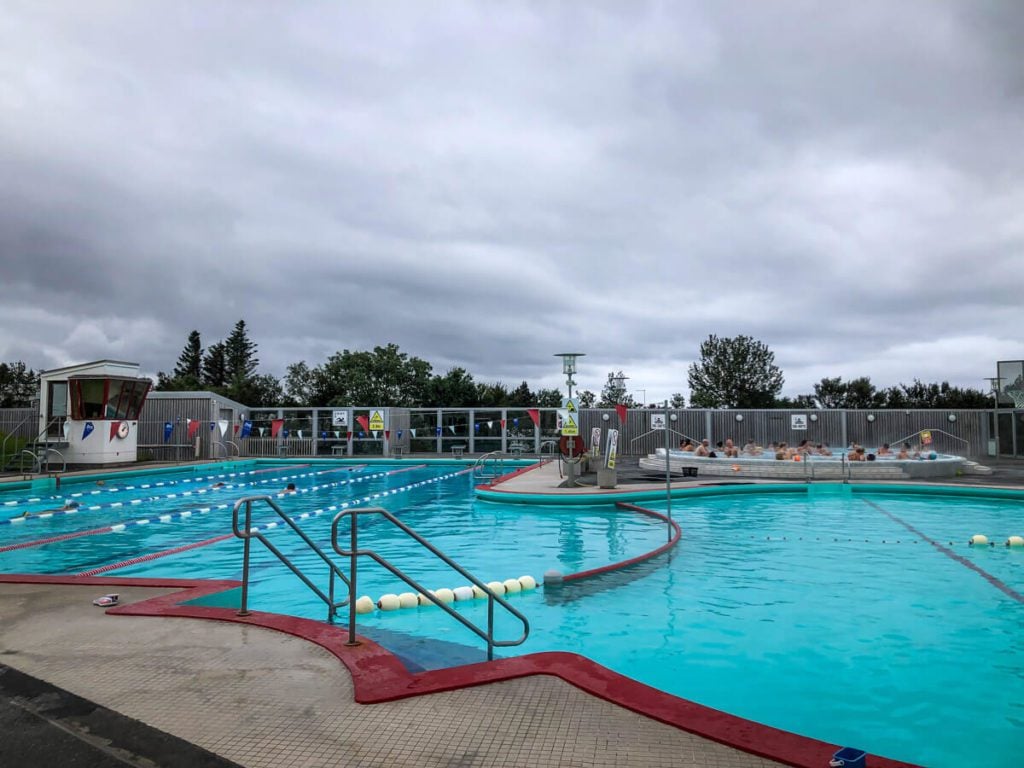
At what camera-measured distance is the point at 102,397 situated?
23172 millimetres

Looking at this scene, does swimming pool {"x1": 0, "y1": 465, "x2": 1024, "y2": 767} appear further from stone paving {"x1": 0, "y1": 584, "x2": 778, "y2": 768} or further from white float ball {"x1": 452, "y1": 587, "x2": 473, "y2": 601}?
stone paving {"x1": 0, "y1": 584, "x2": 778, "y2": 768}

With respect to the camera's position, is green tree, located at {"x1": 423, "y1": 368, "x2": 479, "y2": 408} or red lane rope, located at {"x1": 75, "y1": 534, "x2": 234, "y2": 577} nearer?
red lane rope, located at {"x1": 75, "y1": 534, "x2": 234, "y2": 577}

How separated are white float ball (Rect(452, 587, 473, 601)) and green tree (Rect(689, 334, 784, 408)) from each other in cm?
5031

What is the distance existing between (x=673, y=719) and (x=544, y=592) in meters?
4.38

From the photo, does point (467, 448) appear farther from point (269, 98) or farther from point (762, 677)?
point (762, 677)

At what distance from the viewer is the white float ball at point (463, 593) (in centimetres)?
703

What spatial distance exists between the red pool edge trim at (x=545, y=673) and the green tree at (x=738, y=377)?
174 ft

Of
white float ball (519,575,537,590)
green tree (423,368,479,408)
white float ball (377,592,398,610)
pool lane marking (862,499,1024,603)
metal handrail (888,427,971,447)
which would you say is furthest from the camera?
green tree (423,368,479,408)

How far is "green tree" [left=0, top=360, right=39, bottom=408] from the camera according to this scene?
191 ft

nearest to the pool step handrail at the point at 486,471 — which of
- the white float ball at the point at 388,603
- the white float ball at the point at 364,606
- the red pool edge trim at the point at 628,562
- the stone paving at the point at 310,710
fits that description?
the red pool edge trim at the point at 628,562

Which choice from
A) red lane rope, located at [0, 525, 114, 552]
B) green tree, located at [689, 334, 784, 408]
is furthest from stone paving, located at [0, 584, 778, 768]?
green tree, located at [689, 334, 784, 408]

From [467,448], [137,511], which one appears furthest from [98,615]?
[467,448]

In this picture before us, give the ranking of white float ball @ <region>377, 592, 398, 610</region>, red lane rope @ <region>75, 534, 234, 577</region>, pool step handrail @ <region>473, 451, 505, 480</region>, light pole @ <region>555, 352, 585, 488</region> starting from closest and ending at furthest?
white float ball @ <region>377, 592, 398, 610</region> < red lane rope @ <region>75, 534, 234, 577</region> < light pole @ <region>555, 352, 585, 488</region> < pool step handrail @ <region>473, 451, 505, 480</region>

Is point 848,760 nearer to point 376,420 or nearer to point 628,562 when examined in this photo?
point 628,562
